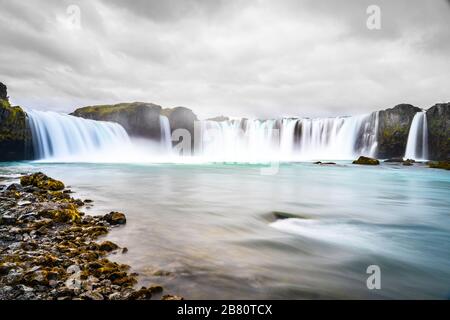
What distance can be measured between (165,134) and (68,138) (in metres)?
29.2

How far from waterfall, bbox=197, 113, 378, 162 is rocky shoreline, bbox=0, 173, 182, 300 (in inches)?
2070

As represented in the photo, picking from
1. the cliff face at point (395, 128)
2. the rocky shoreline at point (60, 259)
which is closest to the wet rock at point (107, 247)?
the rocky shoreline at point (60, 259)

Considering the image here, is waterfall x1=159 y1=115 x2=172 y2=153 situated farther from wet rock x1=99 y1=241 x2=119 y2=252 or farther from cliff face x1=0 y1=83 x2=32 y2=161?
wet rock x1=99 y1=241 x2=119 y2=252

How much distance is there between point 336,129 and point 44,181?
60.4 metres

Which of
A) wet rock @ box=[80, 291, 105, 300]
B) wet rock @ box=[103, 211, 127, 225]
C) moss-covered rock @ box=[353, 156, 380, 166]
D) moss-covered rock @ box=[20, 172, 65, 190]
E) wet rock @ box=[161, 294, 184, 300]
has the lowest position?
wet rock @ box=[161, 294, 184, 300]

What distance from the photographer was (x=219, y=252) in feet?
19.6

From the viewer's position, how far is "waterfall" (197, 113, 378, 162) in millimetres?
63447

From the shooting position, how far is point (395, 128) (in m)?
60.9

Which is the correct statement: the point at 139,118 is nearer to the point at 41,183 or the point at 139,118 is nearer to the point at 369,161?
the point at 369,161

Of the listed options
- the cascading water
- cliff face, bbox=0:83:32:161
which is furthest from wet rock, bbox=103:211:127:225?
the cascading water

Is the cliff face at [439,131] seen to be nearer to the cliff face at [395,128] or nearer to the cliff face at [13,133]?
the cliff face at [395,128]

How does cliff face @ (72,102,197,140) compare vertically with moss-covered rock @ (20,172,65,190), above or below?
above

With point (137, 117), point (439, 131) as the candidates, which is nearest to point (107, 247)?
point (439, 131)
